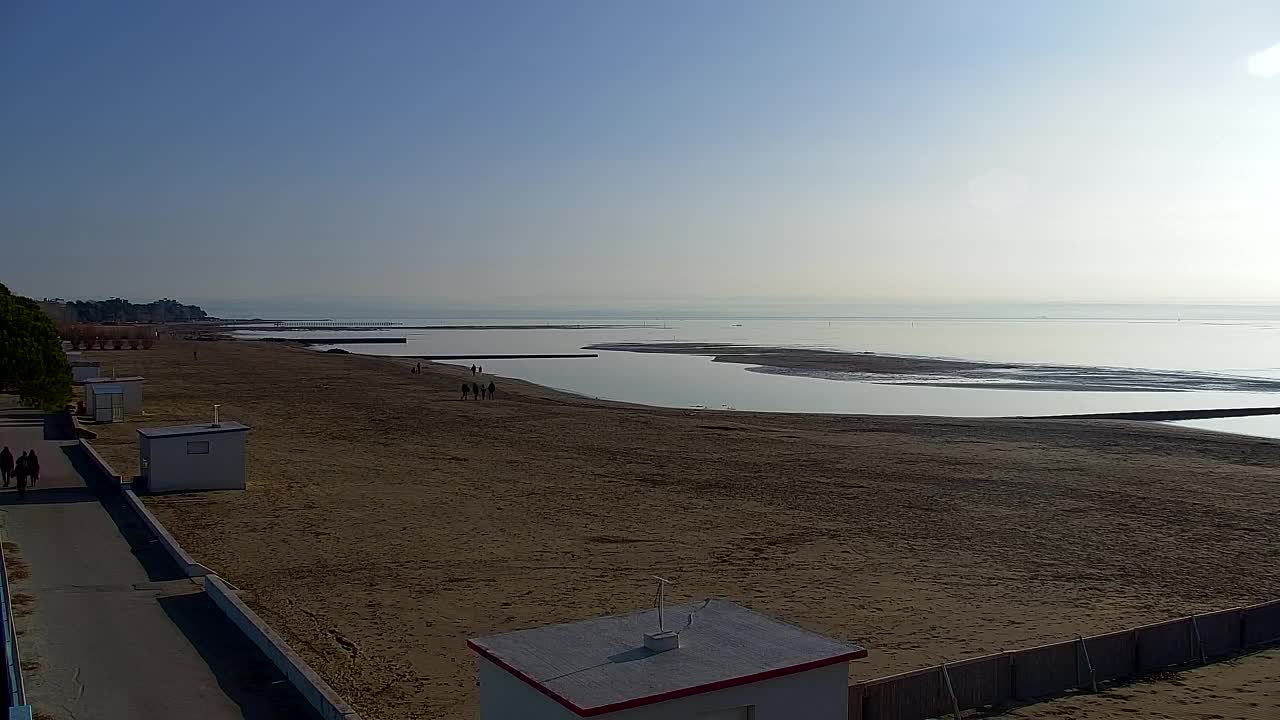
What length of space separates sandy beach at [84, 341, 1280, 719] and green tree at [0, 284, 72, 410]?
280 cm

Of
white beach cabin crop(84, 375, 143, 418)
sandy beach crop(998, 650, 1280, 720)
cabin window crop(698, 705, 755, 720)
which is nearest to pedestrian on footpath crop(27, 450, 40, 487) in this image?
white beach cabin crop(84, 375, 143, 418)

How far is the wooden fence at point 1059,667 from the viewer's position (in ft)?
37.7

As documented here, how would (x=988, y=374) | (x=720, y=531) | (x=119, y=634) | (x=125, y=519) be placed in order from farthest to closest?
(x=988, y=374) < (x=720, y=531) < (x=125, y=519) < (x=119, y=634)

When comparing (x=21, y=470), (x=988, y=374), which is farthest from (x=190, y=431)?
(x=988, y=374)

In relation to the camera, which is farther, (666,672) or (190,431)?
(190,431)

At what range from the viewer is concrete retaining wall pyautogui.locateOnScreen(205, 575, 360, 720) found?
36.7ft

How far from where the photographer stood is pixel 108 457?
3075 cm

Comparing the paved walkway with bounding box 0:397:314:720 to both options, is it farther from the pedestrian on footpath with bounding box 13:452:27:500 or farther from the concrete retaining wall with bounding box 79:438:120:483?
the concrete retaining wall with bounding box 79:438:120:483

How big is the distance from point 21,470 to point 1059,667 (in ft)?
73.2

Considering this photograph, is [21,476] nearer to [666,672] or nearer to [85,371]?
[666,672]

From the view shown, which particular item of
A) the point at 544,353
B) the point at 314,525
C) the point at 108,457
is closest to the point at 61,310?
the point at 544,353

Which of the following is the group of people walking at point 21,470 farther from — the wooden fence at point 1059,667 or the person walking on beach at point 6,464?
the wooden fence at point 1059,667

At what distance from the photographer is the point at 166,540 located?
18.8 meters

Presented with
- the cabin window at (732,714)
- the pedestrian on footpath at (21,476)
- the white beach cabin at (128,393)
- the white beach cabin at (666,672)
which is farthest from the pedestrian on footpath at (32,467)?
the cabin window at (732,714)
